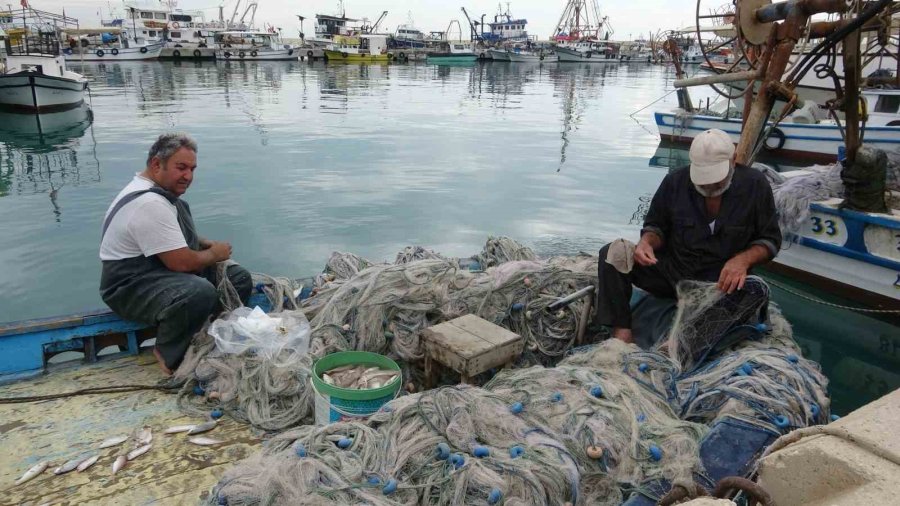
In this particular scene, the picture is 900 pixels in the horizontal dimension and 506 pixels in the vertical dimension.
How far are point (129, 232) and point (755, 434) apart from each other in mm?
4100

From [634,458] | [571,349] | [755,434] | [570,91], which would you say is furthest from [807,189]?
[570,91]

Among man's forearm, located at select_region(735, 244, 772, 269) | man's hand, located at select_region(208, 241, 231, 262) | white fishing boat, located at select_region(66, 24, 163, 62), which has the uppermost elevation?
white fishing boat, located at select_region(66, 24, 163, 62)

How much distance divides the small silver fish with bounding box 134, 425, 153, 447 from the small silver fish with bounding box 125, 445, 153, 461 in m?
0.04

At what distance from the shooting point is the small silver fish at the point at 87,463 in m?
3.36

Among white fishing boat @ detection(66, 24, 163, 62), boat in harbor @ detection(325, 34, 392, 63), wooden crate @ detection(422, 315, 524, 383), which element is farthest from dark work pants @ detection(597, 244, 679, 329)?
boat in harbor @ detection(325, 34, 392, 63)

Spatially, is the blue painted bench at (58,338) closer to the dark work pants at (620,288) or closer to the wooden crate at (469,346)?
the wooden crate at (469,346)

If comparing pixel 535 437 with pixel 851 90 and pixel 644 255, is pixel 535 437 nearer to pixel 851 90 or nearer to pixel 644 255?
pixel 644 255

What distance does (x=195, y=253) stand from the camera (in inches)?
172

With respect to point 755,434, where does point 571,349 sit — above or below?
below

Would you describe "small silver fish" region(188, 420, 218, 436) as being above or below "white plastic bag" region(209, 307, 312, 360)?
below

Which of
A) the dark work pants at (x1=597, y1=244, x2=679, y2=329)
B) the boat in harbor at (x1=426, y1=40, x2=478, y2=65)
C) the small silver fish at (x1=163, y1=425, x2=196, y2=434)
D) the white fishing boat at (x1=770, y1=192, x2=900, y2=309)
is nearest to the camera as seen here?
the small silver fish at (x1=163, y1=425, x2=196, y2=434)

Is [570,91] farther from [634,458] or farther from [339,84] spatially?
[634,458]

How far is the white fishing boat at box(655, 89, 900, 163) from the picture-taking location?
1536 cm

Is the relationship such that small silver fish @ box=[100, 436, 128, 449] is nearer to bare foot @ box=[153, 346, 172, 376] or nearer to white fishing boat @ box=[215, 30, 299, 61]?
bare foot @ box=[153, 346, 172, 376]
